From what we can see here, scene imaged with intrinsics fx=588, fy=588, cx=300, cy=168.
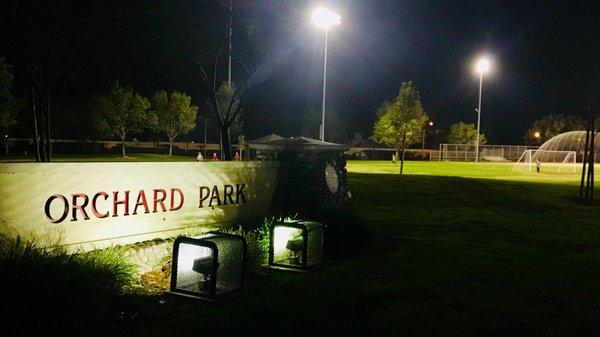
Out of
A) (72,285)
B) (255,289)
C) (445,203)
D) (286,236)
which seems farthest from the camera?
(445,203)

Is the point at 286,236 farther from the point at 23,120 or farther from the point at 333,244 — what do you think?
the point at 23,120

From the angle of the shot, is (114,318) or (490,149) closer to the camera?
(114,318)

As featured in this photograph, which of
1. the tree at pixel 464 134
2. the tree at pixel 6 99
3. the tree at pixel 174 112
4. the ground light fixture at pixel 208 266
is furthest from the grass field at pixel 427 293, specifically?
the tree at pixel 464 134

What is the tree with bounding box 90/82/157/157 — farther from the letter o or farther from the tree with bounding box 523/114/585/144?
the tree with bounding box 523/114/585/144

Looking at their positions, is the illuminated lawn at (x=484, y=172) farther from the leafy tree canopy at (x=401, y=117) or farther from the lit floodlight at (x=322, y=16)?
the leafy tree canopy at (x=401, y=117)

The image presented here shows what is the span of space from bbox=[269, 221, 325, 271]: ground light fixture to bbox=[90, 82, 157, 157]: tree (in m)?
53.1

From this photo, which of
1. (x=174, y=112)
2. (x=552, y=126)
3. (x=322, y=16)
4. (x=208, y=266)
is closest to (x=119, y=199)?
(x=208, y=266)

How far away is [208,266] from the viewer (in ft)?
22.1

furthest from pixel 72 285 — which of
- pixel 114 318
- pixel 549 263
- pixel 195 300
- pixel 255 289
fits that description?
pixel 549 263

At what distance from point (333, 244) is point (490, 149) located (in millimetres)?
71381

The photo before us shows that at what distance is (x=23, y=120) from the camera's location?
66.8 metres

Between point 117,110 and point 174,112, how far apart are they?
7.43 meters

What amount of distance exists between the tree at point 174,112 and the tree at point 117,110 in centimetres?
347

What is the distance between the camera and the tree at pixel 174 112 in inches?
2606
